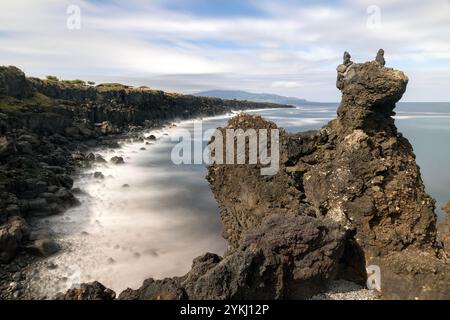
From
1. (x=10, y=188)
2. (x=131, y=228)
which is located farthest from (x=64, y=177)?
(x=131, y=228)

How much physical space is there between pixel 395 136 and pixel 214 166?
8398mm

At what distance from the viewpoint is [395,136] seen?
15273 millimetres

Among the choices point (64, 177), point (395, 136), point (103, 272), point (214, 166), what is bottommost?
point (103, 272)

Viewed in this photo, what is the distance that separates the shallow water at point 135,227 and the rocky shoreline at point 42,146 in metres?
1.28

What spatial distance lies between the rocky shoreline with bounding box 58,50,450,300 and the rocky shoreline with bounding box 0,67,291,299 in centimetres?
1209

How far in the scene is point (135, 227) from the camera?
92.1 feet

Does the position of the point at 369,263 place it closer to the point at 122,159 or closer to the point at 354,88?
the point at 354,88

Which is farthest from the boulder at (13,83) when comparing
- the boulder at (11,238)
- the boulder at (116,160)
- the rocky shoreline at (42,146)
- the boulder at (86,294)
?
the boulder at (86,294)

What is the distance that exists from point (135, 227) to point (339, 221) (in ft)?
59.9

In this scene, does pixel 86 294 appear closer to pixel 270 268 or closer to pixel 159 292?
pixel 159 292

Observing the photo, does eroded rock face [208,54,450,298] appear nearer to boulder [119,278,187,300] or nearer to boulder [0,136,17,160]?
boulder [119,278,187,300]

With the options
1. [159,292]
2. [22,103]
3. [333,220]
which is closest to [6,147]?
[22,103]

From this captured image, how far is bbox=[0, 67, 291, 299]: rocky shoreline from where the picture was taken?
69.2 ft

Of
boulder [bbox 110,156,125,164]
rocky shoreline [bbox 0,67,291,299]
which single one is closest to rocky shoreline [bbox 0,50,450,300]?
rocky shoreline [bbox 0,67,291,299]
